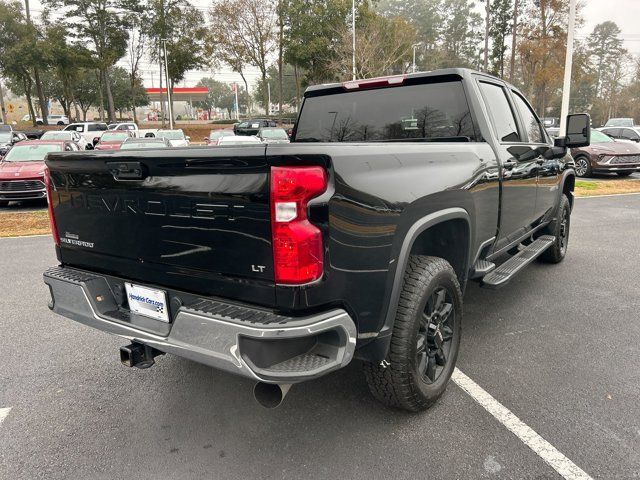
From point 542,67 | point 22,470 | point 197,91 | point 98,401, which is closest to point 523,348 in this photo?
point 98,401

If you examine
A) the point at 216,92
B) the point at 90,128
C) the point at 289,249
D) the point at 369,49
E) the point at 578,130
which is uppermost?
the point at 216,92

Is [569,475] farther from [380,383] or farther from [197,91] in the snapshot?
[197,91]

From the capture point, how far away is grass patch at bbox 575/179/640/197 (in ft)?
39.9

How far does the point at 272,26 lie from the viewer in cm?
3984

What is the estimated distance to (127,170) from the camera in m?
2.38

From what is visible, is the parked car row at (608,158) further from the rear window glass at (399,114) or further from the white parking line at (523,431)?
the white parking line at (523,431)

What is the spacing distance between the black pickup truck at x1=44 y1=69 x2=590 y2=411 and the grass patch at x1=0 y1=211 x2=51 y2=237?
660cm

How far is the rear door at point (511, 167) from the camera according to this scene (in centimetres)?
368

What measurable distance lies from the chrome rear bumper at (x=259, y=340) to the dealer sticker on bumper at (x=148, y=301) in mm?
92

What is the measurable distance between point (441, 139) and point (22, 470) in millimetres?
3274

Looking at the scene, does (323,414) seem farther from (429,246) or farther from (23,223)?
(23,223)

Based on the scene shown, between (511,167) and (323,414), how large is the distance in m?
2.37

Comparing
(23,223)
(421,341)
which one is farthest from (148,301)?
(23,223)

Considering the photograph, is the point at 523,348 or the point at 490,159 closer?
the point at 490,159
